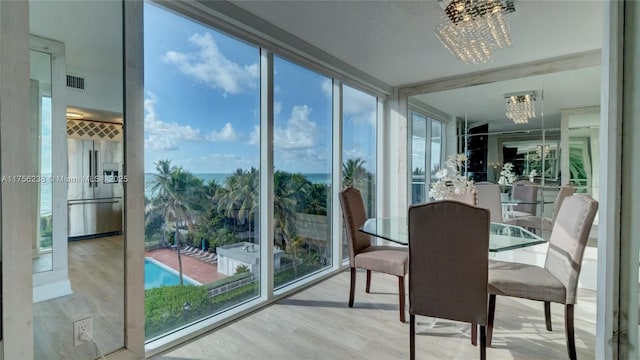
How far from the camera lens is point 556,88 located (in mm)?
3504

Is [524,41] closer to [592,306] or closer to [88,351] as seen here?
[592,306]

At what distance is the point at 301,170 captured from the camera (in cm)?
347

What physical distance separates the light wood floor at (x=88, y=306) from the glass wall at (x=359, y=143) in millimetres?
2657

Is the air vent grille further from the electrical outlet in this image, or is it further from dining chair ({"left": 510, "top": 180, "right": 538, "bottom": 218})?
dining chair ({"left": 510, "top": 180, "right": 538, "bottom": 218})

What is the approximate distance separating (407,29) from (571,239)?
2.13 m

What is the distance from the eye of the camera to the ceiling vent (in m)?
1.67

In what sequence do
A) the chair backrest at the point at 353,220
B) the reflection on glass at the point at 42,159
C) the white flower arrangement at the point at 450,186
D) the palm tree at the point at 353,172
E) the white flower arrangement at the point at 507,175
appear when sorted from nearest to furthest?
the reflection on glass at the point at 42,159 → the white flower arrangement at the point at 450,186 → the chair backrest at the point at 353,220 → the white flower arrangement at the point at 507,175 → the palm tree at the point at 353,172

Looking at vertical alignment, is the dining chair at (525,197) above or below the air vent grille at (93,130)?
below

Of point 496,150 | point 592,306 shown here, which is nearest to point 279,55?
point 496,150

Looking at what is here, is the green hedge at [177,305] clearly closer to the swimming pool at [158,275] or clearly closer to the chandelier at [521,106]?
the swimming pool at [158,275]

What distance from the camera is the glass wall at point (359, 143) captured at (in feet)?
13.4

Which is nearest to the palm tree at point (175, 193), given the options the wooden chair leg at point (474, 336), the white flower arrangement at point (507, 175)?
the wooden chair leg at point (474, 336)

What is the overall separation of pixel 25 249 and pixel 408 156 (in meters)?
4.34

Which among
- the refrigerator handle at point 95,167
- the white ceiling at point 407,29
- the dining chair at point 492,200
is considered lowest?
the dining chair at point 492,200
